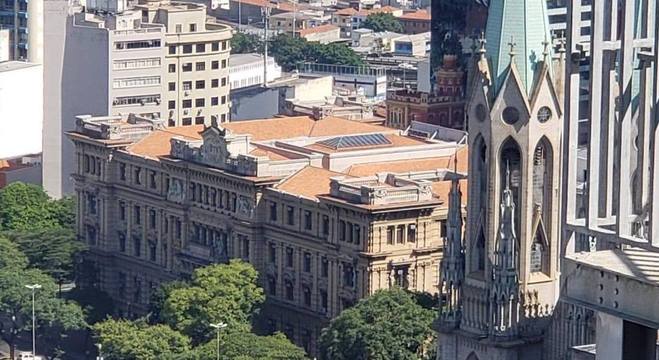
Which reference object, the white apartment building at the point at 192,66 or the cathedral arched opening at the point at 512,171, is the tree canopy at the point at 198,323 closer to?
the cathedral arched opening at the point at 512,171

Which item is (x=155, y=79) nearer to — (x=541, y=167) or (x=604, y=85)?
(x=541, y=167)

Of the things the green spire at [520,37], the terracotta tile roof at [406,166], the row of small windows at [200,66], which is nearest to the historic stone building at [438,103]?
the row of small windows at [200,66]

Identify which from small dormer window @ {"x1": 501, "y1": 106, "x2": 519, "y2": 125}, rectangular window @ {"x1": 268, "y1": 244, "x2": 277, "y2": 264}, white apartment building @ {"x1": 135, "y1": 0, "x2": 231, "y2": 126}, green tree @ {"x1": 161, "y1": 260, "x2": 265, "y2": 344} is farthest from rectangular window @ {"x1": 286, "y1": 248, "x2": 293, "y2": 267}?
white apartment building @ {"x1": 135, "y1": 0, "x2": 231, "y2": 126}

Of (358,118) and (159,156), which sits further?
(358,118)

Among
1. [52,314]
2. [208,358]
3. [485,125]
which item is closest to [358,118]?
[52,314]

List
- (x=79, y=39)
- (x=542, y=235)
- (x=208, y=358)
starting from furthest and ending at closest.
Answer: (x=79, y=39)
(x=208, y=358)
(x=542, y=235)

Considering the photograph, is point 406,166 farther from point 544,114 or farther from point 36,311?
point 544,114

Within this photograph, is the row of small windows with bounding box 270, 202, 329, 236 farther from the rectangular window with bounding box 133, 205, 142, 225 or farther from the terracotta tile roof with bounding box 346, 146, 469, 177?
the rectangular window with bounding box 133, 205, 142, 225
